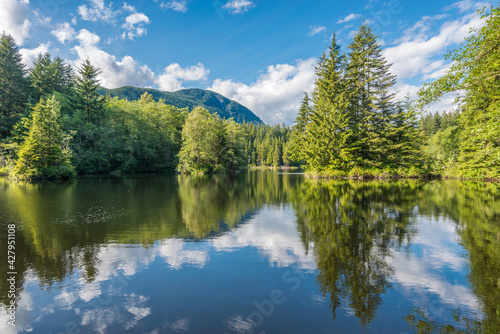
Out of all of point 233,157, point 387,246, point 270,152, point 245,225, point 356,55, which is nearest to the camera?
point 387,246

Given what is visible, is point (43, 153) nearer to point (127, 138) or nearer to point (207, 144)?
point (127, 138)

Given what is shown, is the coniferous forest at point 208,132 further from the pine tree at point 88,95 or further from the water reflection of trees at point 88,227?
the water reflection of trees at point 88,227

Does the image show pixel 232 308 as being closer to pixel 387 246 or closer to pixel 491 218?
pixel 387 246

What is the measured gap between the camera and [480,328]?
12.6 ft

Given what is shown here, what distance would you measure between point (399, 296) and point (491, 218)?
408 inches

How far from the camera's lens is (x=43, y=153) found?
3281 cm

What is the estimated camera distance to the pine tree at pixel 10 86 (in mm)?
41719

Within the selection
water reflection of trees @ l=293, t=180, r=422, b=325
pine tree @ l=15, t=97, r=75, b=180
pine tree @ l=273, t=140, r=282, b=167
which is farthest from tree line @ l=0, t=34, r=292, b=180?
pine tree @ l=273, t=140, r=282, b=167

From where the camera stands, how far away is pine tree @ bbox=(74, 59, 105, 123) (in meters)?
49.6

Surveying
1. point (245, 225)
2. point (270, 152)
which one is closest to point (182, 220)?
point (245, 225)

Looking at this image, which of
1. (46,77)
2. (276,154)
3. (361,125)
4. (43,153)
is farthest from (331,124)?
(276,154)

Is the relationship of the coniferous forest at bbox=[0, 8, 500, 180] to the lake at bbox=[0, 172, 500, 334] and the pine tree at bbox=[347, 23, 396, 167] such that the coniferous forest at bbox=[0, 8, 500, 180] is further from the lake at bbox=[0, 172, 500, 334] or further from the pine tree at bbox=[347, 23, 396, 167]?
the lake at bbox=[0, 172, 500, 334]

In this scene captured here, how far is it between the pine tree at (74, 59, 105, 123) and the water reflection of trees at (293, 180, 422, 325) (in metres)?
53.5

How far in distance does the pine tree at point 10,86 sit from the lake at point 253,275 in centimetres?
4456
